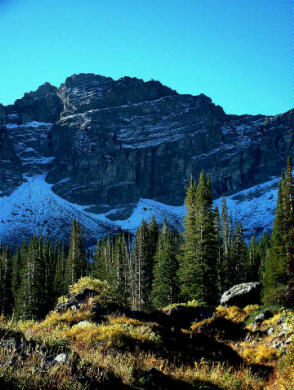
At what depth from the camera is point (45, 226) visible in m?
178

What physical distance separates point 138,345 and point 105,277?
154ft

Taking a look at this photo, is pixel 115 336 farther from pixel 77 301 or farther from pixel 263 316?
pixel 263 316

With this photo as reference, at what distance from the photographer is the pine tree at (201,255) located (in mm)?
28344

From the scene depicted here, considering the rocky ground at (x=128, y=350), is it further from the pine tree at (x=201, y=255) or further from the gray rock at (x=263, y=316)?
the pine tree at (x=201, y=255)

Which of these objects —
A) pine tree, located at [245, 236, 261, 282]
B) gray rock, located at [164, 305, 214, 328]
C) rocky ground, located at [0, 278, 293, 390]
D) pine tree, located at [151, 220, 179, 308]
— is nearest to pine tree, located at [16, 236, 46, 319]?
pine tree, located at [151, 220, 179, 308]

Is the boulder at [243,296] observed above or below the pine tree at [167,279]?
above

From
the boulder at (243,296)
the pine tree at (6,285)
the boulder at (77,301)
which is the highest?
the boulder at (77,301)

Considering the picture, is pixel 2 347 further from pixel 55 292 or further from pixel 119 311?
pixel 55 292

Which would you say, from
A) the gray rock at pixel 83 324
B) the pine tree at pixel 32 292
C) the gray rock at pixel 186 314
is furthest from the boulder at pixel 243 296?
the pine tree at pixel 32 292

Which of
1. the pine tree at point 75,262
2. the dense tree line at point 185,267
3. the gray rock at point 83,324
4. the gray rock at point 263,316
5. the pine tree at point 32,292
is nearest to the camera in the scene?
the gray rock at point 83,324

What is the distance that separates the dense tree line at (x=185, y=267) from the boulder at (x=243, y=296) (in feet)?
3.44

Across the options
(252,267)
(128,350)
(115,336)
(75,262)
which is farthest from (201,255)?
(252,267)

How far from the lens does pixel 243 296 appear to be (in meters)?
25.8

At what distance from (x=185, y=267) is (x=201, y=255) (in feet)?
8.33
